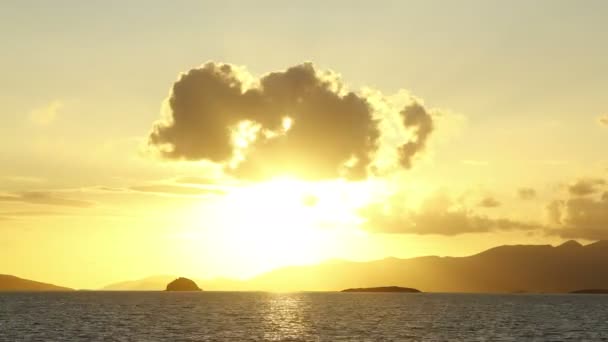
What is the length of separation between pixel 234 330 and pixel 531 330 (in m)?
60.7

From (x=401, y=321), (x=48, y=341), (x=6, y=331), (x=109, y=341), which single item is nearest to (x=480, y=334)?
(x=401, y=321)

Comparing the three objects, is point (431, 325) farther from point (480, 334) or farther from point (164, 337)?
point (164, 337)

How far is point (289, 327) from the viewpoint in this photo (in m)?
159

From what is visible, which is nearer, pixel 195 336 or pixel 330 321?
pixel 195 336

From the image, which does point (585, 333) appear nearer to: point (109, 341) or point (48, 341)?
point (109, 341)

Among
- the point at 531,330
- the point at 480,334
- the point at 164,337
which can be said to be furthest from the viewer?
the point at 531,330

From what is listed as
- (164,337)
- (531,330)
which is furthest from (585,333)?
(164,337)

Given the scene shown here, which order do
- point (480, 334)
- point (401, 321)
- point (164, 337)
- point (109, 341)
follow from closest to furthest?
point (109, 341)
point (164, 337)
point (480, 334)
point (401, 321)

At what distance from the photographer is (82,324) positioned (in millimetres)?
161375

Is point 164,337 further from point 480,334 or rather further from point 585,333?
point 585,333

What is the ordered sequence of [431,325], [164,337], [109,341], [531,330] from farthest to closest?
1. [431,325]
2. [531,330]
3. [164,337]
4. [109,341]

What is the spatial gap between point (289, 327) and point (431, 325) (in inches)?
1251

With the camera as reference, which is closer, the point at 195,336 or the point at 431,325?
the point at 195,336

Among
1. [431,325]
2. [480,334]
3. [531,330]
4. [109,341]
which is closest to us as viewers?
[109,341]
